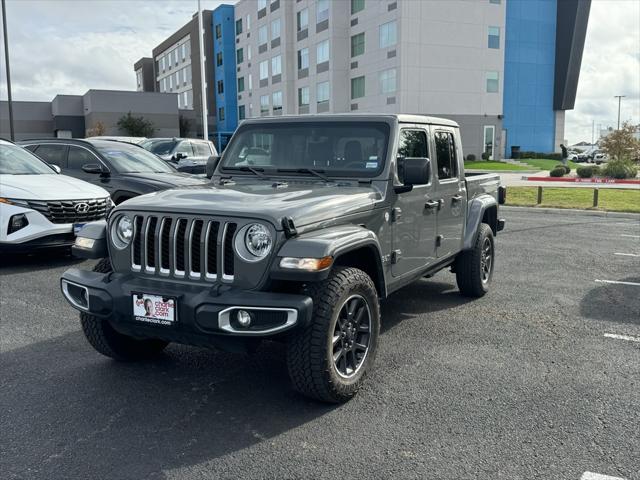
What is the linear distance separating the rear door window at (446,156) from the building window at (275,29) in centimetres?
5305

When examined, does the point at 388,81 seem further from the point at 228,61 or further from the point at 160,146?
the point at 160,146

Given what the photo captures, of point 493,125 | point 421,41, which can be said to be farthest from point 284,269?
point 493,125

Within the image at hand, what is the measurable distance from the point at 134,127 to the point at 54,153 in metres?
45.4

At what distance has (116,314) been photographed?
13.2 feet

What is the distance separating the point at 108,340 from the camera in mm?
4688

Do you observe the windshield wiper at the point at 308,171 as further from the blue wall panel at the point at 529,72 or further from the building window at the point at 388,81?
the blue wall panel at the point at 529,72

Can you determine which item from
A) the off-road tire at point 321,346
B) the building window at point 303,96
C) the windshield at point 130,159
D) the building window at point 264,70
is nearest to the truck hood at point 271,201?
the off-road tire at point 321,346

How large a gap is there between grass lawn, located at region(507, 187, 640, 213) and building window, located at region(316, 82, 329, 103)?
29562mm

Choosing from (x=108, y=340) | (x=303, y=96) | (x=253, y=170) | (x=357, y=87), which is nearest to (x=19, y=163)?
(x=253, y=170)

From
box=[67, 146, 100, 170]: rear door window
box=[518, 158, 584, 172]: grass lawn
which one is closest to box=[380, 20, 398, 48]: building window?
box=[518, 158, 584, 172]: grass lawn

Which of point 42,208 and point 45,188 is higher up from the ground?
point 45,188

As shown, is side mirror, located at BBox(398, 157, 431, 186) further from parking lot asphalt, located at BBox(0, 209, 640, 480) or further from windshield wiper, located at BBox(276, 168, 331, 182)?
parking lot asphalt, located at BBox(0, 209, 640, 480)

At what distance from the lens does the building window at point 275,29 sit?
56.1 m

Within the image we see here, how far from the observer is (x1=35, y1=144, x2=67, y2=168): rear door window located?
452 inches
